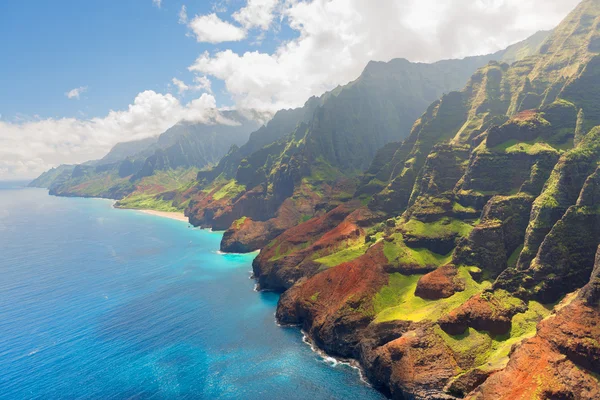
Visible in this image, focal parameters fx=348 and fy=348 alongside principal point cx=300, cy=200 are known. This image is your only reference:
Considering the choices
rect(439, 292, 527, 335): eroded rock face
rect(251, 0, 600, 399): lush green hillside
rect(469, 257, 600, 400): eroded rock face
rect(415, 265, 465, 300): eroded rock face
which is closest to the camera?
rect(469, 257, 600, 400): eroded rock face

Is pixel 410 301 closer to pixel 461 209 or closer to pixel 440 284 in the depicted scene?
pixel 440 284

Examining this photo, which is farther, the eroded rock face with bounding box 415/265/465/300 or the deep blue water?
the eroded rock face with bounding box 415/265/465/300

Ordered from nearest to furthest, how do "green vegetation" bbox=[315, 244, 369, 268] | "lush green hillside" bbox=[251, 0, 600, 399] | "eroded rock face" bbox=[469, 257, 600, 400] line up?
"eroded rock face" bbox=[469, 257, 600, 400], "lush green hillside" bbox=[251, 0, 600, 399], "green vegetation" bbox=[315, 244, 369, 268]

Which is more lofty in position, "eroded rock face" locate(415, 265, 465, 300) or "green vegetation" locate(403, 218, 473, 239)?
"green vegetation" locate(403, 218, 473, 239)

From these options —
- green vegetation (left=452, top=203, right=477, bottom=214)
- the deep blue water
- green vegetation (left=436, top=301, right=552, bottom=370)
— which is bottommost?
the deep blue water

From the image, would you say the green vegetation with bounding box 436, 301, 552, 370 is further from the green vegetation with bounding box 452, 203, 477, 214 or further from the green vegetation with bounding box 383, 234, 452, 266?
the green vegetation with bounding box 452, 203, 477, 214

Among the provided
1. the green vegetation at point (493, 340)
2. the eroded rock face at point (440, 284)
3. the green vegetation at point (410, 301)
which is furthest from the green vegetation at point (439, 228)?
the green vegetation at point (493, 340)

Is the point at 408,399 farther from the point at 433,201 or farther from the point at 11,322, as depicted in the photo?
the point at 11,322

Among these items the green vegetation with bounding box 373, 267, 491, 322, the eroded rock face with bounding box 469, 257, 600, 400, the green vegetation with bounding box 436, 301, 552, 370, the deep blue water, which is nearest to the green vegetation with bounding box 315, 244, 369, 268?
the green vegetation with bounding box 373, 267, 491, 322
